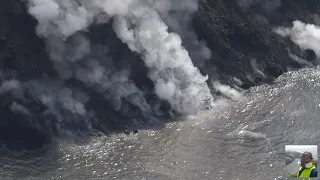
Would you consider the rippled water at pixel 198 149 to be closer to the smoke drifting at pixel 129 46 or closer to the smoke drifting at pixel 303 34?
the smoke drifting at pixel 129 46

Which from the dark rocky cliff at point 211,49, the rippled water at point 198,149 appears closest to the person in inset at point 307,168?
the rippled water at point 198,149

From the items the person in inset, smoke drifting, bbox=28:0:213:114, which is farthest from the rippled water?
the person in inset

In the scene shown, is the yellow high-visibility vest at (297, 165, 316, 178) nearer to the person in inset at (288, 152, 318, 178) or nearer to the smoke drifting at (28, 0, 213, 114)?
the person in inset at (288, 152, 318, 178)

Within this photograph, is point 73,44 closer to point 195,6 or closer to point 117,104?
point 117,104

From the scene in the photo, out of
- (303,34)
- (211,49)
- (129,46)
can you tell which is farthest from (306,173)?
(303,34)

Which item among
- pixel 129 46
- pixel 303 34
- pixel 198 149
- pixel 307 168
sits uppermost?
pixel 129 46

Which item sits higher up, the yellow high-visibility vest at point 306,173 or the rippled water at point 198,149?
the rippled water at point 198,149

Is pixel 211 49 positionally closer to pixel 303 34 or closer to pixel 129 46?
pixel 129 46
